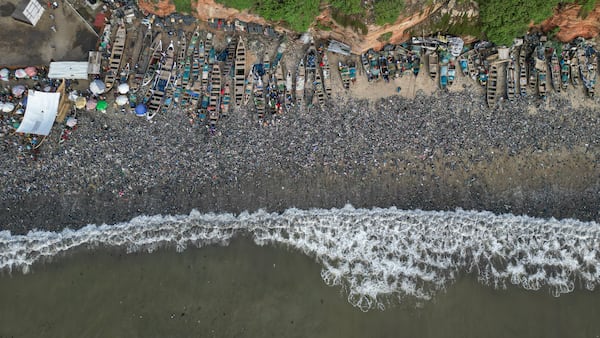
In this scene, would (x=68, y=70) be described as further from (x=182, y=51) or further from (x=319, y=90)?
(x=319, y=90)

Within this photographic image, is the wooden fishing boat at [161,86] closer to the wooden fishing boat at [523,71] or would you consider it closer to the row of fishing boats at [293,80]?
the row of fishing boats at [293,80]

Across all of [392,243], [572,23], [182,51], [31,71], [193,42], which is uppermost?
[572,23]

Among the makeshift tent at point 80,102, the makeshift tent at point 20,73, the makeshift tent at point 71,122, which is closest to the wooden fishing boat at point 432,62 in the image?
the makeshift tent at point 80,102

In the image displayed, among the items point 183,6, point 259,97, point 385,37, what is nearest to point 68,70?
point 183,6

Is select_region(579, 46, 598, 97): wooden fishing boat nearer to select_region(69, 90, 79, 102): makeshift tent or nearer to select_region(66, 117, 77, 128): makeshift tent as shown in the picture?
select_region(69, 90, 79, 102): makeshift tent

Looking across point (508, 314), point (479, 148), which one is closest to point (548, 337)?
point (508, 314)

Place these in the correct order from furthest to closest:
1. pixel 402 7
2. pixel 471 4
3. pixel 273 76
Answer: pixel 273 76, pixel 471 4, pixel 402 7

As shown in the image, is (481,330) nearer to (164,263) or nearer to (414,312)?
(414,312)
